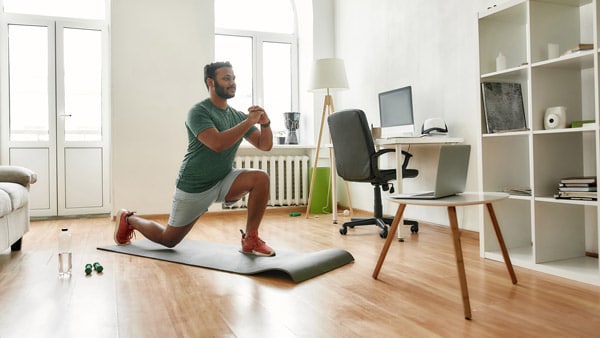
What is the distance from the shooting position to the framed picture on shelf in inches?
107

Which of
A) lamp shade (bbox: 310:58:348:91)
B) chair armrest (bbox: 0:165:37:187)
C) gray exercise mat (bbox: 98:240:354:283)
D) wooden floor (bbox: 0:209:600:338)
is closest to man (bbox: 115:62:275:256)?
gray exercise mat (bbox: 98:240:354:283)

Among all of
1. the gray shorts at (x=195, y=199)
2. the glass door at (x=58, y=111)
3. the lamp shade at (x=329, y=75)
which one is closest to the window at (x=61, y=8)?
the glass door at (x=58, y=111)

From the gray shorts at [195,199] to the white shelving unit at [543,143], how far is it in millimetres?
1502

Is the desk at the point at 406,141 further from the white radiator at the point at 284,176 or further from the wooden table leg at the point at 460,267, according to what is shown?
the white radiator at the point at 284,176

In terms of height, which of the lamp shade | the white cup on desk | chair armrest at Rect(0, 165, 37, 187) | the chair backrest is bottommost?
chair armrest at Rect(0, 165, 37, 187)

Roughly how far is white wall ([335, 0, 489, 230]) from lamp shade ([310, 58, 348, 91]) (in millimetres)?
309

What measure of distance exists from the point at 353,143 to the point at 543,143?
135cm

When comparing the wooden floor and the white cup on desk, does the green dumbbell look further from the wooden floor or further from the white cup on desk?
the white cup on desk

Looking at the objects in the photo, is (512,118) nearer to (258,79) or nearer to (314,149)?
(314,149)

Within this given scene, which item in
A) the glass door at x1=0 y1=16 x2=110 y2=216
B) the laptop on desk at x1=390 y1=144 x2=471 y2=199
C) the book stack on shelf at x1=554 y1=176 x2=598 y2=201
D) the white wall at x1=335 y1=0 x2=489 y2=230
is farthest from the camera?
the glass door at x1=0 y1=16 x2=110 y2=216

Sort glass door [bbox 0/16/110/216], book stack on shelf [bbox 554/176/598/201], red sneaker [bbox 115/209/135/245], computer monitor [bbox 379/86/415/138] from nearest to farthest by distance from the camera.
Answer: book stack on shelf [bbox 554/176/598/201] < red sneaker [bbox 115/209/135/245] < computer monitor [bbox 379/86/415/138] < glass door [bbox 0/16/110/216]

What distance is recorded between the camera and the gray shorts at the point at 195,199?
2.75 m

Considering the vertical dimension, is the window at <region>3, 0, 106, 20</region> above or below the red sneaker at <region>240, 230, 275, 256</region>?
above

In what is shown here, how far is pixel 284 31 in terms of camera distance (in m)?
5.88
